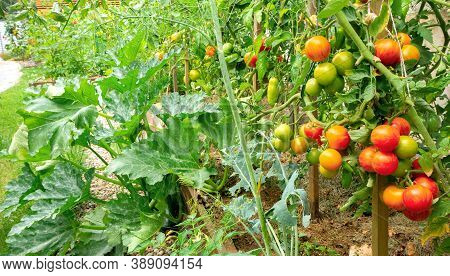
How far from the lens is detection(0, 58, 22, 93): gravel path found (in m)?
8.77

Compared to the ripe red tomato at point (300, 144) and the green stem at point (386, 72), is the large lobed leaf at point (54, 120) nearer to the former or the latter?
the ripe red tomato at point (300, 144)

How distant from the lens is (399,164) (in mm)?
1055

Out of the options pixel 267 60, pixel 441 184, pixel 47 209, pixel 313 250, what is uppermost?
pixel 267 60

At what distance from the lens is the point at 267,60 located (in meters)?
1.82

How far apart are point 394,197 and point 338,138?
0.17 metres

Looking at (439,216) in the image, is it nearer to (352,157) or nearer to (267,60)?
(352,157)

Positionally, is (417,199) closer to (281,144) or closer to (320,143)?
(320,143)

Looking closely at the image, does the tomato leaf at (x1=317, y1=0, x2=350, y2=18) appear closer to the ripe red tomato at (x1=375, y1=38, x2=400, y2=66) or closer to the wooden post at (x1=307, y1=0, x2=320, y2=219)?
the ripe red tomato at (x1=375, y1=38, x2=400, y2=66)

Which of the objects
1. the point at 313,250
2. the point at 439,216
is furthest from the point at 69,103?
the point at 439,216

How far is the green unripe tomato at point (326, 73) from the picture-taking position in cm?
114

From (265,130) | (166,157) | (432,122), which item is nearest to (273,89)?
(265,130)

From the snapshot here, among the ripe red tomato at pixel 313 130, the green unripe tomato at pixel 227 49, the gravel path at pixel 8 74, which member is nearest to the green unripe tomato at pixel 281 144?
the ripe red tomato at pixel 313 130

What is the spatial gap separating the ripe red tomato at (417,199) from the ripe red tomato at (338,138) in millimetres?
171
